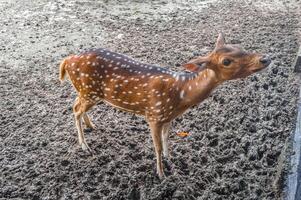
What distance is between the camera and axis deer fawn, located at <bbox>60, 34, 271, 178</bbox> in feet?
8.14

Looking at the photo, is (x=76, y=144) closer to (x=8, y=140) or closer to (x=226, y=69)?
(x=8, y=140)

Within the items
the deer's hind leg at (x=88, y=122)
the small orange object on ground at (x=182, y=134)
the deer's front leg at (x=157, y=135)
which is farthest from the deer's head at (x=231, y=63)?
the deer's hind leg at (x=88, y=122)

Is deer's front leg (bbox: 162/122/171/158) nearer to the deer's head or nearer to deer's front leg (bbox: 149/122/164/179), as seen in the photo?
deer's front leg (bbox: 149/122/164/179)

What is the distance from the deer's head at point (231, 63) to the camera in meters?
2.43

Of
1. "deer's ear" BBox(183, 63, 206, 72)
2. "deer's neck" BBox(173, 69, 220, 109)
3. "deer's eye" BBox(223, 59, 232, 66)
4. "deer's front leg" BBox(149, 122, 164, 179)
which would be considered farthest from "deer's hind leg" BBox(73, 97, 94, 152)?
"deer's eye" BBox(223, 59, 232, 66)

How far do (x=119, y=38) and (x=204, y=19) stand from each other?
1.37 metres

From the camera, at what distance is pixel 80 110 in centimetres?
314

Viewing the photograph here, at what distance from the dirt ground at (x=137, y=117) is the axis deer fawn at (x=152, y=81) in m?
0.40

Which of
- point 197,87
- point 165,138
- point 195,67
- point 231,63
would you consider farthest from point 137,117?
point 231,63

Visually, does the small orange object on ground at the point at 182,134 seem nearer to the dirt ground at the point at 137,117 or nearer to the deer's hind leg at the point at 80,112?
the dirt ground at the point at 137,117

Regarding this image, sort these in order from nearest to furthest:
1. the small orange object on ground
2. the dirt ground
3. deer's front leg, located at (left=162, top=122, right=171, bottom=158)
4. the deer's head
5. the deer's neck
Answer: the deer's head → the deer's neck → the dirt ground → deer's front leg, located at (left=162, top=122, right=171, bottom=158) → the small orange object on ground

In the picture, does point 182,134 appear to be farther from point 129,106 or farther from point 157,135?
point 129,106

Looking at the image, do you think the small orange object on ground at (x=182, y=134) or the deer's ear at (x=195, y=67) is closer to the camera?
the deer's ear at (x=195, y=67)

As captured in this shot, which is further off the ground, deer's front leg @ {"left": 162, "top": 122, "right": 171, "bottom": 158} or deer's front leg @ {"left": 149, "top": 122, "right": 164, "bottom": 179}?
deer's front leg @ {"left": 149, "top": 122, "right": 164, "bottom": 179}
